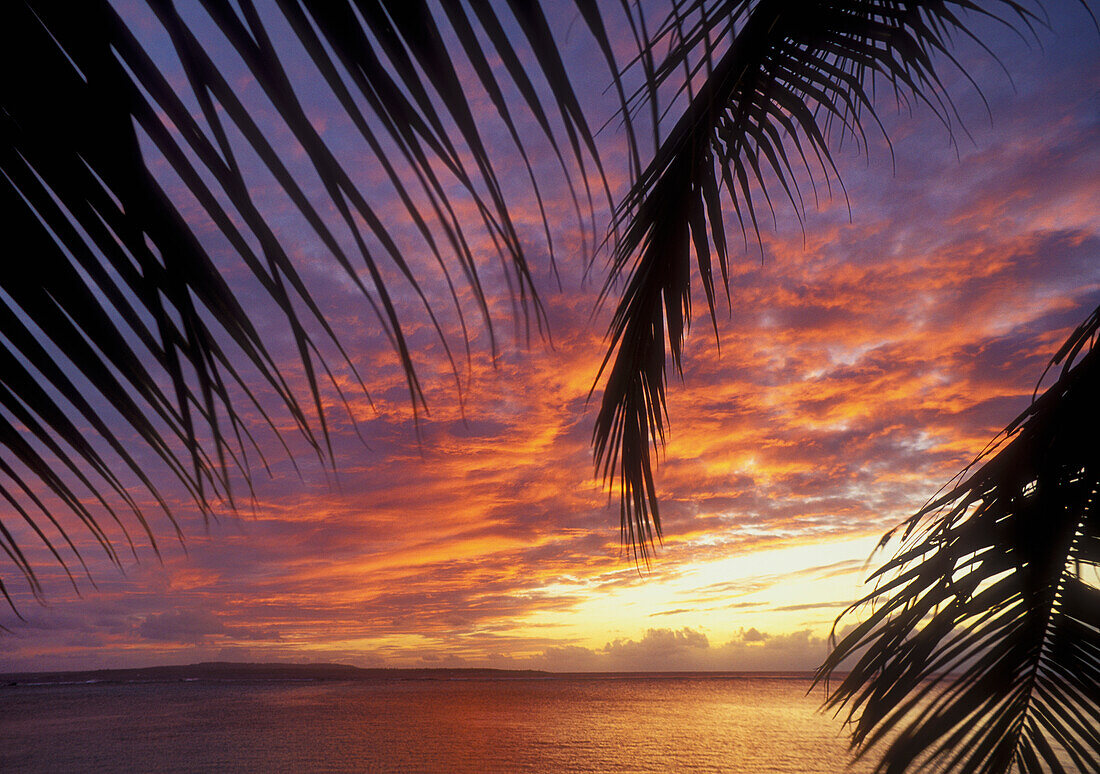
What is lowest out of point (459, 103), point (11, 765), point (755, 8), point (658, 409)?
point (11, 765)

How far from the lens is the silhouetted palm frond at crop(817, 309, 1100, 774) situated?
2078mm

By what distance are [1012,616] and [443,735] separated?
1232 centimetres

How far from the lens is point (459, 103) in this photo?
45 cm

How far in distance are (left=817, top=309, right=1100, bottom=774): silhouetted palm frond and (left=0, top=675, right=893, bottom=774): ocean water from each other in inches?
273

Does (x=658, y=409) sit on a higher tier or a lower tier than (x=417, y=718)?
higher

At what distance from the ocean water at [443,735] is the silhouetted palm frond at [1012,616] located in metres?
6.93

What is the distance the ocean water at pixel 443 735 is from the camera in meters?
10.1

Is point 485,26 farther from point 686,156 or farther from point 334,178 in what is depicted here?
point 686,156

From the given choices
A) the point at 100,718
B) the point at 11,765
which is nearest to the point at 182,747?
the point at 11,765

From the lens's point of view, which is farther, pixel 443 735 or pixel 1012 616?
pixel 443 735

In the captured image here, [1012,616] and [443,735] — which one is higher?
[1012,616]

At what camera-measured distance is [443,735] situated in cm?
1259

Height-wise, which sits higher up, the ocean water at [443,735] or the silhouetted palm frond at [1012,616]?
the silhouetted palm frond at [1012,616]

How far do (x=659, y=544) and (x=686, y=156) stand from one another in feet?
4.77
